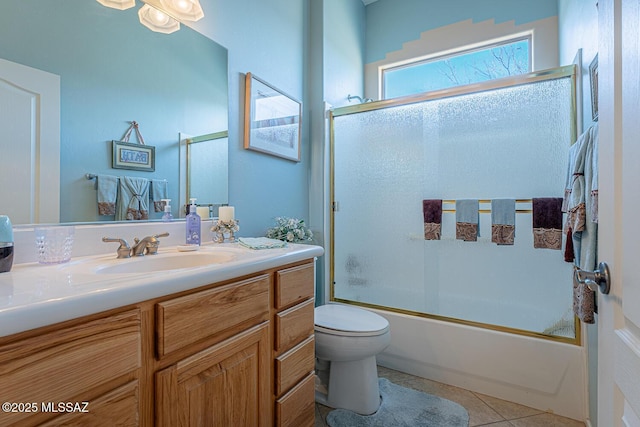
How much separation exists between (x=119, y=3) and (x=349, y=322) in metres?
1.76

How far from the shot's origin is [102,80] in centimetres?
113

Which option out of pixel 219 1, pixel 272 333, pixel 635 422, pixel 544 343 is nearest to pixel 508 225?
pixel 544 343

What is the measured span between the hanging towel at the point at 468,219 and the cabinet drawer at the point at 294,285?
1.15 m

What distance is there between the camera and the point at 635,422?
0.56 meters

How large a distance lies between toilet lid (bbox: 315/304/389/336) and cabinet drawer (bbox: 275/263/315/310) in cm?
36

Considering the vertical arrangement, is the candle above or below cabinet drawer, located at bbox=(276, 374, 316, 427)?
above

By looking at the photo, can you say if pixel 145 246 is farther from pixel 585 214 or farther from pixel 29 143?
pixel 585 214

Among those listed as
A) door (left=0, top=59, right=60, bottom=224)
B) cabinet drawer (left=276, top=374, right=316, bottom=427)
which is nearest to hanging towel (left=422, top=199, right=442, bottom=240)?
cabinet drawer (left=276, top=374, right=316, bottom=427)

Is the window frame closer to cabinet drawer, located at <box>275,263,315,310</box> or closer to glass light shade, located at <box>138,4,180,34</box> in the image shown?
glass light shade, located at <box>138,4,180,34</box>

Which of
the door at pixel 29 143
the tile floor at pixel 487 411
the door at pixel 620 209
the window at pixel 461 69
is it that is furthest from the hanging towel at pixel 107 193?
the window at pixel 461 69

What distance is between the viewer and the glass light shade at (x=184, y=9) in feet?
4.46

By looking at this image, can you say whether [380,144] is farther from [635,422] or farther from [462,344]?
[635,422]

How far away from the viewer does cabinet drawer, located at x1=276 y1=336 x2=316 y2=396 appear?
113cm

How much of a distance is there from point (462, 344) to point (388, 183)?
3.84 feet
